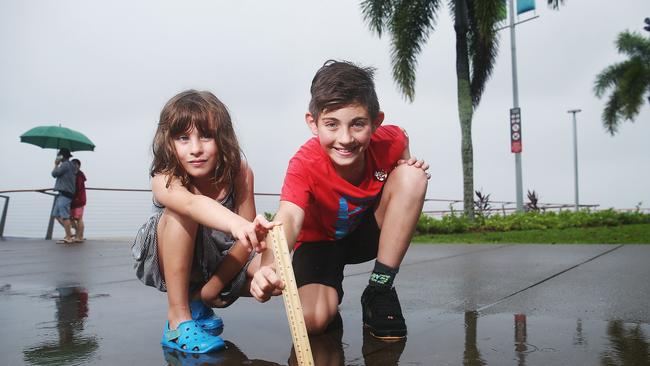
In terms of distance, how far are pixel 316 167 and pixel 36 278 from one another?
11.2ft

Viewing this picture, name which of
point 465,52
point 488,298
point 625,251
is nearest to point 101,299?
point 488,298

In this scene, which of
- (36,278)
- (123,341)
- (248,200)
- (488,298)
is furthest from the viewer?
(36,278)

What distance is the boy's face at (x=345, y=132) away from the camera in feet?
7.27

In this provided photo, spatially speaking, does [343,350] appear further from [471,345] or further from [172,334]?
[172,334]

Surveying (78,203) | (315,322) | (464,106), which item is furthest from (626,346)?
(464,106)

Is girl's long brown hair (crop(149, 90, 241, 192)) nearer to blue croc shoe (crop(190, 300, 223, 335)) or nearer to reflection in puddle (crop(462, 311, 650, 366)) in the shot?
blue croc shoe (crop(190, 300, 223, 335))

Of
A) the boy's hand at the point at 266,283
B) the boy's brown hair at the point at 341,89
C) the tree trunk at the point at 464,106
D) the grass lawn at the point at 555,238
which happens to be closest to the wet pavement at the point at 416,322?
the boy's hand at the point at 266,283

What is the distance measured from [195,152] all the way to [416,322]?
122 cm

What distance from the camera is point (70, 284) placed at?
4.12 meters

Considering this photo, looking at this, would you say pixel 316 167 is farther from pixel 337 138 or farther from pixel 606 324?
pixel 606 324

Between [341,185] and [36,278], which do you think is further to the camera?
[36,278]

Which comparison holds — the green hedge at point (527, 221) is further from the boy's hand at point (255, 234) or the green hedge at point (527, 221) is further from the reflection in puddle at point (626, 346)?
the boy's hand at point (255, 234)

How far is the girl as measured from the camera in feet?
6.75

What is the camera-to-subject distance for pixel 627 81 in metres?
27.2
